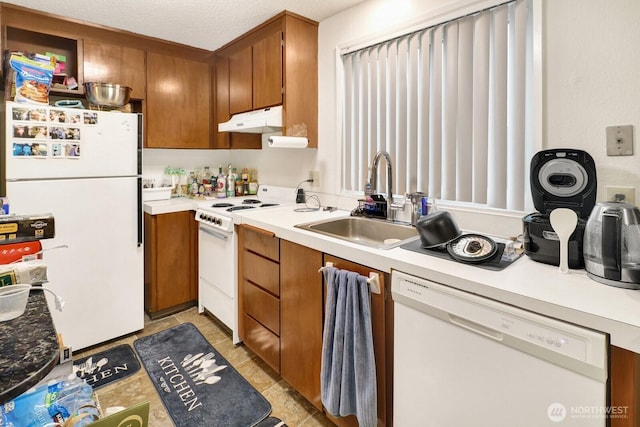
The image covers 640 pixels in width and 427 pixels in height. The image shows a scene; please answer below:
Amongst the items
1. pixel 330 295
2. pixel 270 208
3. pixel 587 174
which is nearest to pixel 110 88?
pixel 270 208

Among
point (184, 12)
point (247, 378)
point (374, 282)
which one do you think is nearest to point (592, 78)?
point (374, 282)

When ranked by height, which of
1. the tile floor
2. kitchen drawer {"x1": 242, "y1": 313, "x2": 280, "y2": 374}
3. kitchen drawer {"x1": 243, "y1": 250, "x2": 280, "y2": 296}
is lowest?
the tile floor

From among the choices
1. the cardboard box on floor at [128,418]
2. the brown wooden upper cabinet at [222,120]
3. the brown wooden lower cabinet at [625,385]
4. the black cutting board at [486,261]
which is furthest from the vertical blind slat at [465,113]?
the brown wooden upper cabinet at [222,120]

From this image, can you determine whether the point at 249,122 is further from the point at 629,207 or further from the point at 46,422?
the point at 629,207

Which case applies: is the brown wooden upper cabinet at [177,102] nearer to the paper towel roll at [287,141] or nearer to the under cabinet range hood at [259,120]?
the under cabinet range hood at [259,120]

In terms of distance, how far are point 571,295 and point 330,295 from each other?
851 millimetres

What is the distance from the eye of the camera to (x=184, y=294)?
9.12 ft

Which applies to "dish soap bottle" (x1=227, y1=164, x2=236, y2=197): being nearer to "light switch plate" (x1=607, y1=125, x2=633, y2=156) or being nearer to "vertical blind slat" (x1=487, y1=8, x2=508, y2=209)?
"vertical blind slat" (x1=487, y1=8, x2=508, y2=209)

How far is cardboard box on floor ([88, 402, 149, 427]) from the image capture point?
29.4 inches

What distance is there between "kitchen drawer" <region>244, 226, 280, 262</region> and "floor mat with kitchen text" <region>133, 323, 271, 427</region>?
0.74 meters

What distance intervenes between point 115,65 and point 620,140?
10.2ft

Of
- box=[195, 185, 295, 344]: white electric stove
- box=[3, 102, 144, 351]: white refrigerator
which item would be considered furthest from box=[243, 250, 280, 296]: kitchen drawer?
box=[3, 102, 144, 351]: white refrigerator

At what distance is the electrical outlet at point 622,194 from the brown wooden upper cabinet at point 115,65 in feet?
9.95

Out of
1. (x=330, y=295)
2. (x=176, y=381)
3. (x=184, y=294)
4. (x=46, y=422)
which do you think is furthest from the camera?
(x=184, y=294)
